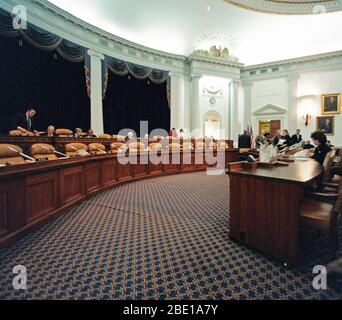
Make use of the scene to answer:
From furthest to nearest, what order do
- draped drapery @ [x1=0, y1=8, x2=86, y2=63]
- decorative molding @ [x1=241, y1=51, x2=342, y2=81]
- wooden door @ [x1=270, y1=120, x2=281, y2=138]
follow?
1. wooden door @ [x1=270, y1=120, x2=281, y2=138]
2. decorative molding @ [x1=241, y1=51, x2=342, y2=81]
3. draped drapery @ [x1=0, y1=8, x2=86, y2=63]

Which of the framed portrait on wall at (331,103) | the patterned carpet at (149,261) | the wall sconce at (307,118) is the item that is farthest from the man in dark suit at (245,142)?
the patterned carpet at (149,261)

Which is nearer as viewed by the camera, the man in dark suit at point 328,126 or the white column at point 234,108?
the man in dark suit at point 328,126

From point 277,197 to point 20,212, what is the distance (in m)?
2.74

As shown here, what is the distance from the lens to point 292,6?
→ 404 inches

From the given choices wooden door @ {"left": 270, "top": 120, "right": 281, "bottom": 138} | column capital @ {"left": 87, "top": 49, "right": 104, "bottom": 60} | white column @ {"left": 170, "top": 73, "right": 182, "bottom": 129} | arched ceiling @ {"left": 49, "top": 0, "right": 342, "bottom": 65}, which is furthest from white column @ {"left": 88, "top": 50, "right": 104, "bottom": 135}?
wooden door @ {"left": 270, "top": 120, "right": 281, "bottom": 138}

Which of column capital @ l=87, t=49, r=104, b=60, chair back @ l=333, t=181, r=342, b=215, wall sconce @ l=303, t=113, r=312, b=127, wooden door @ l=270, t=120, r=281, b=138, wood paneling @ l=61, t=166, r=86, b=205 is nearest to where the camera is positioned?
chair back @ l=333, t=181, r=342, b=215

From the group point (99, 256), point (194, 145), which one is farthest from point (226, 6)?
point (99, 256)

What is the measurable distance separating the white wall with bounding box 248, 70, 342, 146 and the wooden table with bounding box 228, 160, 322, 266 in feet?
39.7

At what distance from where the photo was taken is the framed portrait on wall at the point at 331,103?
1150 centimetres

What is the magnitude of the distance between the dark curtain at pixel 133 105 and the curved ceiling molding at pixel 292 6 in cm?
543

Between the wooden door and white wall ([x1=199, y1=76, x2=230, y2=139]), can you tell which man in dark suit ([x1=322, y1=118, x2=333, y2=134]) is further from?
white wall ([x1=199, y1=76, x2=230, y2=139])

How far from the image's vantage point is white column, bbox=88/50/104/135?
29.5ft

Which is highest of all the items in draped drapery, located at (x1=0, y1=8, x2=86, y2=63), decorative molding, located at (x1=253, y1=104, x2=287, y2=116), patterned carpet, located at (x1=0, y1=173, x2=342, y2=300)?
draped drapery, located at (x1=0, y1=8, x2=86, y2=63)

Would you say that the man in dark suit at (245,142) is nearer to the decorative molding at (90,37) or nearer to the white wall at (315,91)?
the white wall at (315,91)
